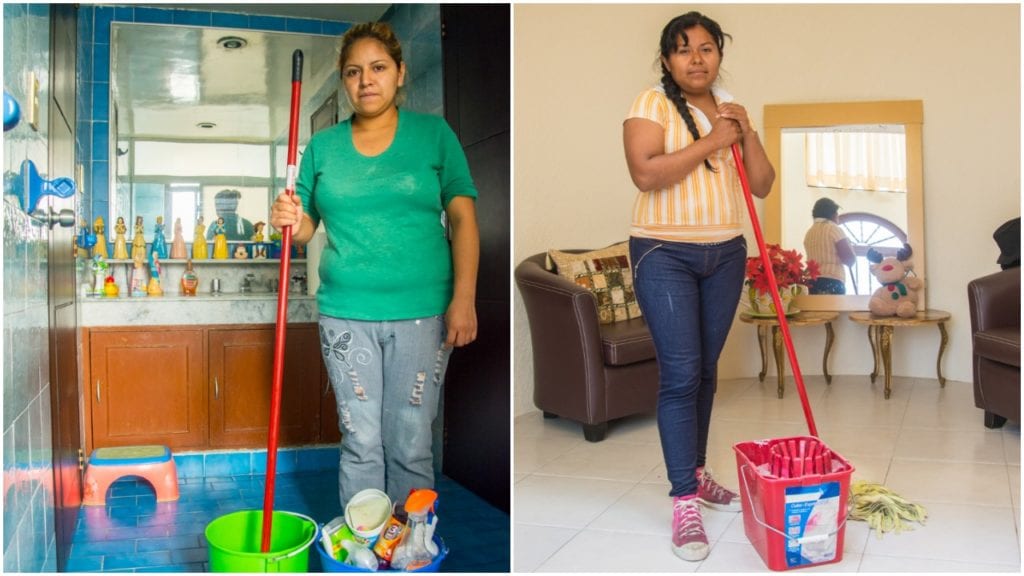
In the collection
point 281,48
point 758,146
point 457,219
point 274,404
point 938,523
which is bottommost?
point 938,523

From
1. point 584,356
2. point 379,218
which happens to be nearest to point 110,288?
point 584,356

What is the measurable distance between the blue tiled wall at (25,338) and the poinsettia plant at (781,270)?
3097mm

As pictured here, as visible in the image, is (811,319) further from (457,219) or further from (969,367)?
(457,219)

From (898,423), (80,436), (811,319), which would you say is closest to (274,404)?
(80,436)

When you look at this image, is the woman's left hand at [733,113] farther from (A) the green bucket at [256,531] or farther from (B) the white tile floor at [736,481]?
(A) the green bucket at [256,531]

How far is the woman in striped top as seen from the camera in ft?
7.02

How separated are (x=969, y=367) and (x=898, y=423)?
1.38 metres

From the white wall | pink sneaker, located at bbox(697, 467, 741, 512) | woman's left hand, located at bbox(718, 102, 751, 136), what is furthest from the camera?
the white wall

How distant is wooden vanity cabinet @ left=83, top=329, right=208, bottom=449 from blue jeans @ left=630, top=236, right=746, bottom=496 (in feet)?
6.18

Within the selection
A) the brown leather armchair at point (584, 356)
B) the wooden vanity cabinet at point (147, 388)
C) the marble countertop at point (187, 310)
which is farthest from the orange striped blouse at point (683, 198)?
the wooden vanity cabinet at point (147, 388)

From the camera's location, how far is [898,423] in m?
3.60

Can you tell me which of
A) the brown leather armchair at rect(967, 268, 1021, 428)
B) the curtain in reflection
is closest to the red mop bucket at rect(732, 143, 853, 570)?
the brown leather armchair at rect(967, 268, 1021, 428)

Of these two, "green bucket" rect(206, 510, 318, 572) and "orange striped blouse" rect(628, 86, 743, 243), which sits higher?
"orange striped blouse" rect(628, 86, 743, 243)

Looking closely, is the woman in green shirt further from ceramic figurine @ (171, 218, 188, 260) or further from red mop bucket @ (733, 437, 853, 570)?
ceramic figurine @ (171, 218, 188, 260)
